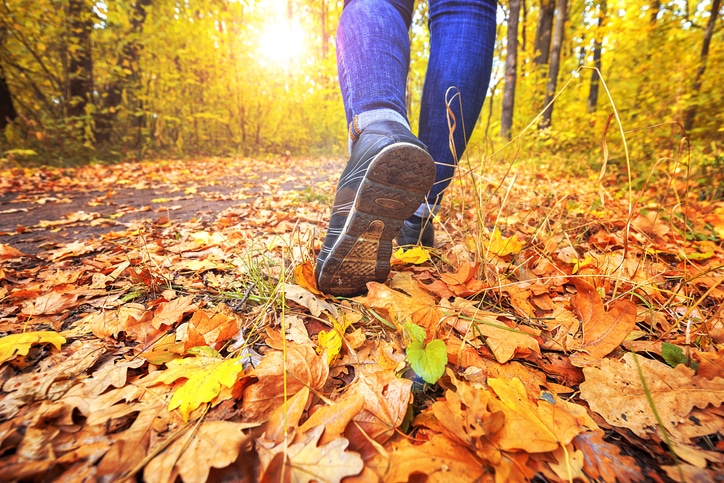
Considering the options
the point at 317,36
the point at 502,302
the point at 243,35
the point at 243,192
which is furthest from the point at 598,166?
the point at 317,36

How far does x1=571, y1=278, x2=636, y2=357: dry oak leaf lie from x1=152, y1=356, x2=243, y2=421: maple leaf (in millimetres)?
760

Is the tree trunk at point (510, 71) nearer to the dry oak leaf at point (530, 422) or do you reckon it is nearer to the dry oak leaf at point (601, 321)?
the dry oak leaf at point (601, 321)

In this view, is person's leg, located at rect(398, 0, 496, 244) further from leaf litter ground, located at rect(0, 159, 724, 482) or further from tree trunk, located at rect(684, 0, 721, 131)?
tree trunk, located at rect(684, 0, 721, 131)

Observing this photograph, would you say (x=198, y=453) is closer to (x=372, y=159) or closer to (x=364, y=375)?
(x=364, y=375)

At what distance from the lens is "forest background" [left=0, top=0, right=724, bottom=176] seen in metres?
3.34

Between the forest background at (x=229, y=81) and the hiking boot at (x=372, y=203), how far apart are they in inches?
49.4

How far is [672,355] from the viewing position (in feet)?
2.00

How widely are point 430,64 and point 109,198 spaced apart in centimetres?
298

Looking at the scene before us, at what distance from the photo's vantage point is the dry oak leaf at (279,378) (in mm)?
536

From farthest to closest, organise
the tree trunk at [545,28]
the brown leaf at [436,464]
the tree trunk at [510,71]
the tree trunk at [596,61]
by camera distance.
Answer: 1. the tree trunk at [545,28]
2. the tree trunk at [510,71]
3. the tree trunk at [596,61]
4. the brown leaf at [436,464]

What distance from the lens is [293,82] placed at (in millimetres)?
7570

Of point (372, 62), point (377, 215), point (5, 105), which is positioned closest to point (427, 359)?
point (377, 215)

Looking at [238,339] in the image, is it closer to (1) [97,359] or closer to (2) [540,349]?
(1) [97,359]

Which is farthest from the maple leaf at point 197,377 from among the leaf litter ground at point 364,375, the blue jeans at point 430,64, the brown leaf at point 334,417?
the blue jeans at point 430,64
